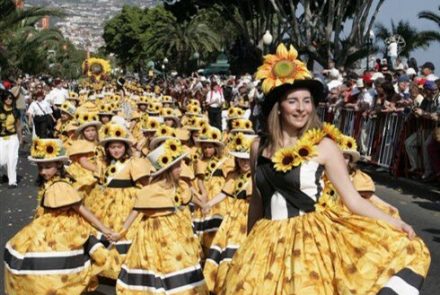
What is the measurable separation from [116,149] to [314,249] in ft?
15.8

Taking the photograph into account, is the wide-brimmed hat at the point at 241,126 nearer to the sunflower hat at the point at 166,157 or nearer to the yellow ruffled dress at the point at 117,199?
the yellow ruffled dress at the point at 117,199

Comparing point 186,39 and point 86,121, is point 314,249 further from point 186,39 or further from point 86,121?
point 186,39

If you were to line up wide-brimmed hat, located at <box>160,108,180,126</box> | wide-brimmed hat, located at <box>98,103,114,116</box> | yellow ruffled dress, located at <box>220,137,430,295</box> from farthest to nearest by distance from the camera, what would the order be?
1. wide-brimmed hat, located at <box>98,103,114,116</box>
2. wide-brimmed hat, located at <box>160,108,180,126</box>
3. yellow ruffled dress, located at <box>220,137,430,295</box>

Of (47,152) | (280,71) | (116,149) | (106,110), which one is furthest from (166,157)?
(106,110)

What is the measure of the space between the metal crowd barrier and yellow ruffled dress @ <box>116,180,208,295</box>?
7463 mm

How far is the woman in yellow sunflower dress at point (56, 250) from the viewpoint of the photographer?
6.52 meters

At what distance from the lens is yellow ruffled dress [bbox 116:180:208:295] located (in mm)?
6270

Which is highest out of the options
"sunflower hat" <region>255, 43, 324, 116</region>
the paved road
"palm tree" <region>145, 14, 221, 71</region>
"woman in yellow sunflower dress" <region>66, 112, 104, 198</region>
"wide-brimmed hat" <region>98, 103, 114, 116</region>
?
"palm tree" <region>145, 14, 221, 71</region>

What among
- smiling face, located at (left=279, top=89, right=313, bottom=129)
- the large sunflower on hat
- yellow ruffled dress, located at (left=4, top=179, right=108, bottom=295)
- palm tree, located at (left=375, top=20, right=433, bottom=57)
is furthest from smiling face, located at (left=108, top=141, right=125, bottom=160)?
palm tree, located at (left=375, top=20, right=433, bottom=57)

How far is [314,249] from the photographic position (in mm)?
4074

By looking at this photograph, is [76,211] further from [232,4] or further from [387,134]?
[232,4]

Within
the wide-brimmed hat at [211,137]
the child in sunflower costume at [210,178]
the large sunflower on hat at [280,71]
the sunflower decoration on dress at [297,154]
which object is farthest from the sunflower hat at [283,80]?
the wide-brimmed hat at [211,137]

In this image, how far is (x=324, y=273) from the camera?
4.00 meters

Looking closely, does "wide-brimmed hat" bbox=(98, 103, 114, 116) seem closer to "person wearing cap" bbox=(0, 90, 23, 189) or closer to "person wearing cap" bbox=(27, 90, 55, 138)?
"person wearing cap" bbox=(0, 90, 23, 189)
